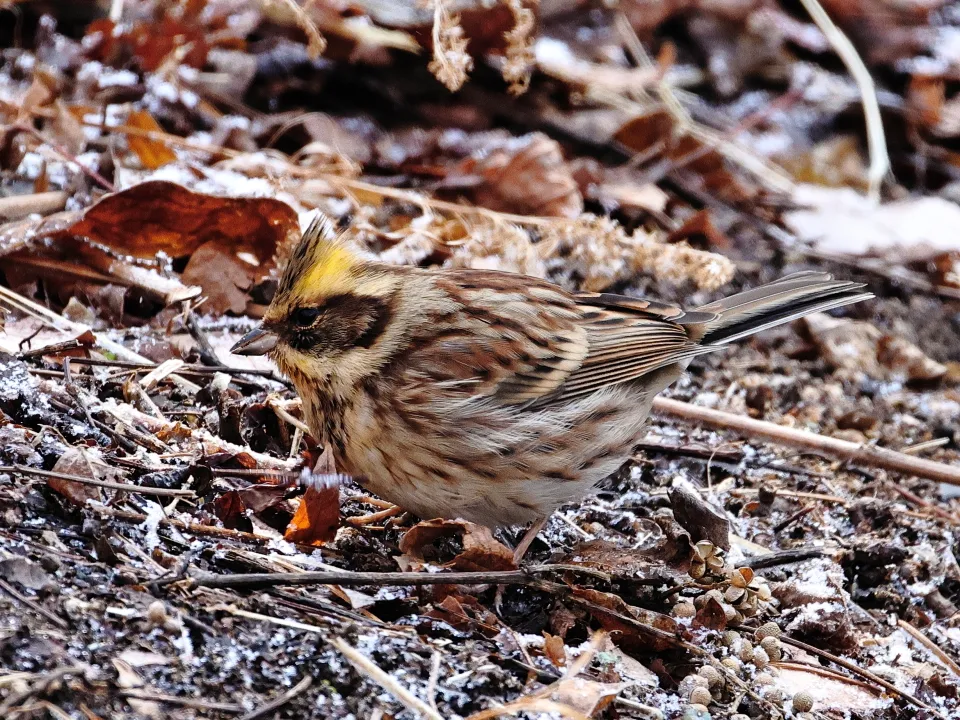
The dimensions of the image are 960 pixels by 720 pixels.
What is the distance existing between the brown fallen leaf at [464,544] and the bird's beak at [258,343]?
0.73 metres

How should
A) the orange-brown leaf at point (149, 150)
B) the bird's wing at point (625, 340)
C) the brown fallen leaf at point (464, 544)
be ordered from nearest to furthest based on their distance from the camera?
the brown fallen leaf at point (464, 544) < the bird's wing at point (625, 340) < the orange-brown leaf at point (149, 150)

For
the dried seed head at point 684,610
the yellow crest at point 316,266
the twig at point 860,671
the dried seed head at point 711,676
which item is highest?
the yellow crest at point 316,266

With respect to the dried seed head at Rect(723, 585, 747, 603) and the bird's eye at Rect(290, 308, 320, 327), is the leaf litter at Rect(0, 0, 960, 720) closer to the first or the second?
the dried seed head at Rect(723, 585, 747, 603)

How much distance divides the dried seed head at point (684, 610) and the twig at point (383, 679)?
1.11m

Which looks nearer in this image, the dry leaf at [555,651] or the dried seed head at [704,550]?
the dry leaf at [555,651]

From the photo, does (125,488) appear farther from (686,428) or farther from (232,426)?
(686,428)

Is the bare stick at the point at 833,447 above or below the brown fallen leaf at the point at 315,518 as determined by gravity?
below

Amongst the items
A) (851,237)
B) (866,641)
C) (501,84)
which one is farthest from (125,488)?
(851,237)

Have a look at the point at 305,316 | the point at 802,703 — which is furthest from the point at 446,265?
the point at 802,703

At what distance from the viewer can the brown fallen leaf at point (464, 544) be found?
344cm

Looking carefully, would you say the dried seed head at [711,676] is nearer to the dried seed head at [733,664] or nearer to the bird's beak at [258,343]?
the dried seed head at [733,664]

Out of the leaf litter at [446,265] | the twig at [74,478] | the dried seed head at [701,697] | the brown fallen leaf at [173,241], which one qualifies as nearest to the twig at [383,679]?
the leaf litter at [446,265]

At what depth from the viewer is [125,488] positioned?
3.10m

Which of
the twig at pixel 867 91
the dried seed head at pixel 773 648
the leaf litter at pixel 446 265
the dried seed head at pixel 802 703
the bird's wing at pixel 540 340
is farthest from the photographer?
the twig at pixel 867 91
